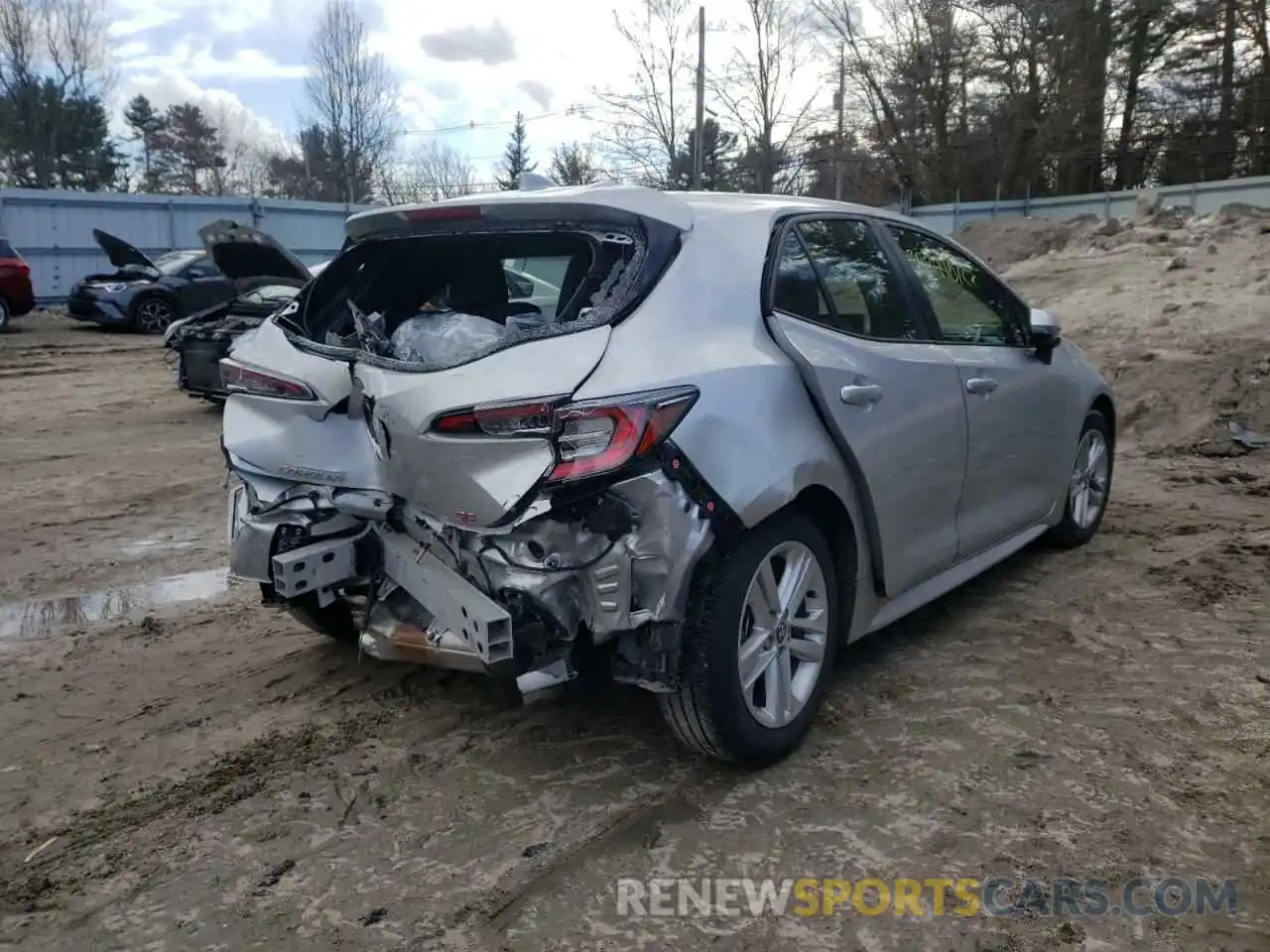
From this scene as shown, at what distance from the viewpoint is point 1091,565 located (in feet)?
17.9

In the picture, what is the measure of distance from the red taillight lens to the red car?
16.3 meters

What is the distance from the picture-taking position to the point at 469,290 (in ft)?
13.4

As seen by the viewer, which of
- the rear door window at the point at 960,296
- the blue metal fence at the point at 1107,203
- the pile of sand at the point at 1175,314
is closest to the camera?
the rear door window at the point at 960,296

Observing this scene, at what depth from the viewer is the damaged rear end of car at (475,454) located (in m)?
2.87

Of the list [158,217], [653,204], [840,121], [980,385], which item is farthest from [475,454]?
[840,121]

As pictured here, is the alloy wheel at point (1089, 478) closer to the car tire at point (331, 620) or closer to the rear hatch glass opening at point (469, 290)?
the rear hatch glass opening at point (469, 290)

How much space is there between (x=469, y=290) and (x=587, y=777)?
1.91 meters

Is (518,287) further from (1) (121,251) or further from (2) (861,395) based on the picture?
(1) (121,251)

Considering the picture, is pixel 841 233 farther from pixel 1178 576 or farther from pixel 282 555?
pixel 1178 576

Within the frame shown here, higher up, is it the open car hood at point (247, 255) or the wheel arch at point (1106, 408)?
the open car hood at point (247, 255)

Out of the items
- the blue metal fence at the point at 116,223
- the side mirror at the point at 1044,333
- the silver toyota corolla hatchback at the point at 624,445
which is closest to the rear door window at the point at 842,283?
the silver toyota corolla hatchback at the point at 624,445

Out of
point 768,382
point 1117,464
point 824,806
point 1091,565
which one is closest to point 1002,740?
point 824,806

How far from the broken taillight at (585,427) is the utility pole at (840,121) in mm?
32403

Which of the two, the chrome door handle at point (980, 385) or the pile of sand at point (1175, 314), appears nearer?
the chrome door handle at point (980, 385)
